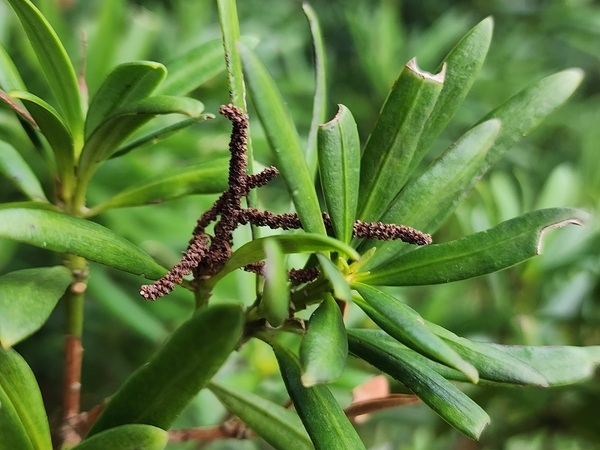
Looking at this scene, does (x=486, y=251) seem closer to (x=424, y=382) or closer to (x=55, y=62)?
(x=424, y=382)

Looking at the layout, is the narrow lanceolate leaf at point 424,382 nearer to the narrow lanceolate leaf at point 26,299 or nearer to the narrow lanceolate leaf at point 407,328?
the narrow lanceolate leaf at point 407,328

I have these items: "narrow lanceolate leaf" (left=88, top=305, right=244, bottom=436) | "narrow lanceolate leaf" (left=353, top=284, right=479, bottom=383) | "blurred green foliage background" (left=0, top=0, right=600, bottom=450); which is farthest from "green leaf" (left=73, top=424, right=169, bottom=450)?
"blurred green foliage background" (left=0, top=0, right=600, bottom=450)

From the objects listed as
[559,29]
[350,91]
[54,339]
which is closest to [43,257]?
[54,339]

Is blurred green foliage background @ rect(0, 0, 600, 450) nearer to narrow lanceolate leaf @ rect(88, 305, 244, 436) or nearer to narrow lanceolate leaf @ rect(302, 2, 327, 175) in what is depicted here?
narrow lanceolate leaf @ rect(302, 2, 327, 175)

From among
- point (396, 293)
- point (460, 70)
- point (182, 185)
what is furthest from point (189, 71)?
point (396, 293)

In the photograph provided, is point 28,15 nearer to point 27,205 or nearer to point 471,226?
point 27,205
